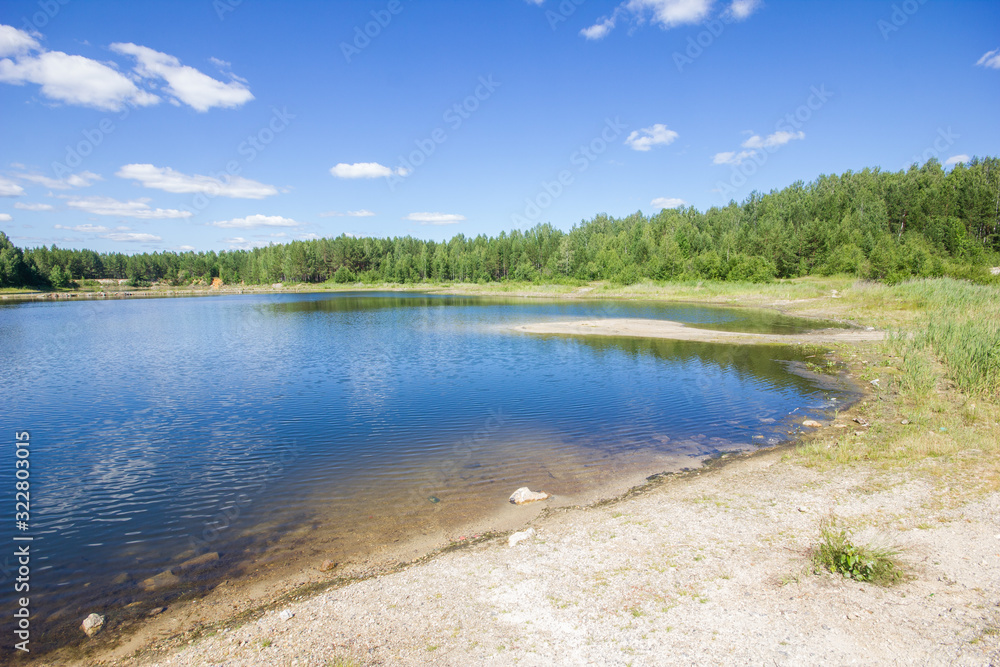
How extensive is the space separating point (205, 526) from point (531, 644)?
25.6ft

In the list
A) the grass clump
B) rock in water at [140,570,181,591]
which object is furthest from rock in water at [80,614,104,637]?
the grass clump

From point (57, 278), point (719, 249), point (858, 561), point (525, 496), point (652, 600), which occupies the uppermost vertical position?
point (719, 249)

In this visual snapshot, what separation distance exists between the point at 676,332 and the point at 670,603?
119ft

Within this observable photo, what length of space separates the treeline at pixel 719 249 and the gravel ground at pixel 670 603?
67793 mm

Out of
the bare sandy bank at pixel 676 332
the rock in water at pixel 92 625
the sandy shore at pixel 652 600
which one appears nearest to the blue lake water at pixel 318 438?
the rock in water at pixel 92 625

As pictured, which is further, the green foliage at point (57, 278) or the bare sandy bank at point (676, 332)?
the green foliage at point (57, 278)

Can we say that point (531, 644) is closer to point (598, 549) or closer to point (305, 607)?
point (598, 549)

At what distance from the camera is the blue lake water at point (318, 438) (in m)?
9.34

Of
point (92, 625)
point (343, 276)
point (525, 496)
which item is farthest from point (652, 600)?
point (343, 276)

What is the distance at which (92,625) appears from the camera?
7.02 m

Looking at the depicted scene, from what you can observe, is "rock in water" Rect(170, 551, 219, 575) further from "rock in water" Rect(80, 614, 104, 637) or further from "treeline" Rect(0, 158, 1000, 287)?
"treeline" Rect(0, 158, 1000, 287)

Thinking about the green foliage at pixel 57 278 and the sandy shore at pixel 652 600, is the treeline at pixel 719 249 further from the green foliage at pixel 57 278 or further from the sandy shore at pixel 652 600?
the sandy shore at pixel 652 600

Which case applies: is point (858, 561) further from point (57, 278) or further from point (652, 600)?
point (57, 278)

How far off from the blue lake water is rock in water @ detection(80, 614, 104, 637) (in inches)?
11.8
